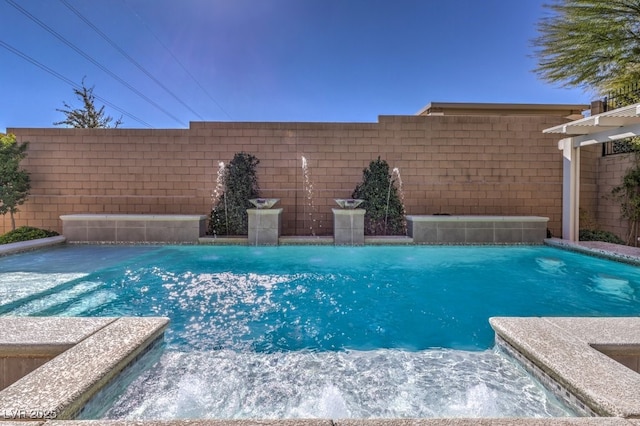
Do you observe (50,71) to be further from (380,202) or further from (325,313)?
(325,313)

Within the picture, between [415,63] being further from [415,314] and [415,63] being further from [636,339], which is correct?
[636,339]

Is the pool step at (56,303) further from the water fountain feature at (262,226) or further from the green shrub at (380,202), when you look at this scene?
the green shrub at (380,202)

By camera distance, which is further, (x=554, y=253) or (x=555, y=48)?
(x=555, y=48)

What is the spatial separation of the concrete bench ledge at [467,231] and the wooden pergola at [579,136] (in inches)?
42.5

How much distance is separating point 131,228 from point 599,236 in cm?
972

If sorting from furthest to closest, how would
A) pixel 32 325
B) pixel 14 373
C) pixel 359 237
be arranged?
pixel 359 237 < pixel 32 325 < pixel 14 373

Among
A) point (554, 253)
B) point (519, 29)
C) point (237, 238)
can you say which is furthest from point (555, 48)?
point (237, 238)

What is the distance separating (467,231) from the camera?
6.48 metres

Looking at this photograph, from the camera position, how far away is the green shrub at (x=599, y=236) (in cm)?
671

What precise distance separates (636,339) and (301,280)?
299 cm

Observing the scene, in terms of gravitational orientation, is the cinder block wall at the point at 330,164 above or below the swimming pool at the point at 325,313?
above

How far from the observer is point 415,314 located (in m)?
2.92

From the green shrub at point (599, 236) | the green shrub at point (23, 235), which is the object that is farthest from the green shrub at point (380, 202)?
the green shrub at point (23, 235)

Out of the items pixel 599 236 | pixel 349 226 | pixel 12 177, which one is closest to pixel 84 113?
pixel 12 177
